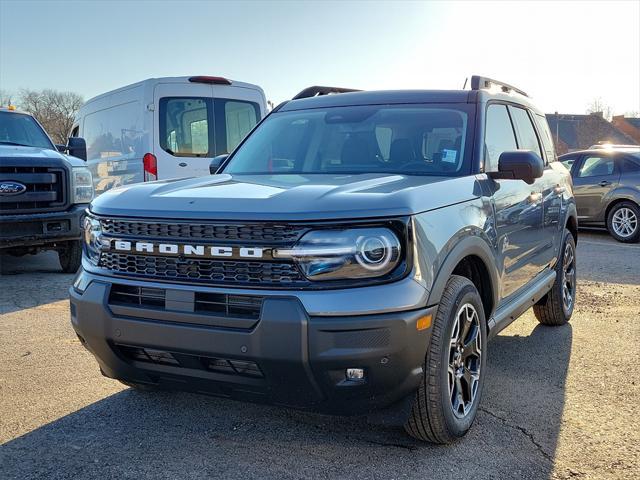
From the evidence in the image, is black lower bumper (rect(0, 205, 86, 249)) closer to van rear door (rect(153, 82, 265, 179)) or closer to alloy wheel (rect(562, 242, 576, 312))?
van rear door (rect(153, 82, 265, 179))

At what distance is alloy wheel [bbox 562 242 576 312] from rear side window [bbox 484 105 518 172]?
145 cm

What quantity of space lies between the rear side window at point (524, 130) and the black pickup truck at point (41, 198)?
502cm

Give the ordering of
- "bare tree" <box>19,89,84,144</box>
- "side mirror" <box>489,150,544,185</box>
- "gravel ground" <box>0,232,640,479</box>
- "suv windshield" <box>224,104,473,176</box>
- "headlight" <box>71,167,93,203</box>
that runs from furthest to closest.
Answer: "bare tree" <box>19,89,84,144</box> < "headlight" <box>71,167,93,203</box> < "suv windshield" <box>224,104,473,176</box> < "side mirror" <box>489,150,544,185</box> < "gravel ground" <box>0,232,640,479</box>

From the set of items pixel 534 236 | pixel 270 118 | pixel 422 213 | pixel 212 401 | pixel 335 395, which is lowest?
pixel 212 401

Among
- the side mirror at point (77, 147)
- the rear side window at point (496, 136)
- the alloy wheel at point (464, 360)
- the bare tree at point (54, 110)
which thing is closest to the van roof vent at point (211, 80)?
the side mirror at point (77, 147)

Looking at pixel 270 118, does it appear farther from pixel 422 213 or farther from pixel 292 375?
pixel 292 375

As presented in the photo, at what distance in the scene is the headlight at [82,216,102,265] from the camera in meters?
3.18

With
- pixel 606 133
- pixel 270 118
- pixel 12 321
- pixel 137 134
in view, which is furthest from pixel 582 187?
pixel 606 133

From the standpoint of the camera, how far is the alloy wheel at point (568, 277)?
5508 millimetres

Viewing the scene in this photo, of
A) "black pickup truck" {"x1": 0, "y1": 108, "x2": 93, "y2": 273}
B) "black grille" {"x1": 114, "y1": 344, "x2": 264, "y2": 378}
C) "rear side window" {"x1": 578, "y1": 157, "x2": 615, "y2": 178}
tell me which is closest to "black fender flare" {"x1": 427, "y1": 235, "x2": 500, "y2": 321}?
"black grille" {"x1": 114, "y1": 344, "x2": 264, "y2": 378}

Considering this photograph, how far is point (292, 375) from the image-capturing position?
8.68 feet

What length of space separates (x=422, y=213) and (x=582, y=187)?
33.1 feet

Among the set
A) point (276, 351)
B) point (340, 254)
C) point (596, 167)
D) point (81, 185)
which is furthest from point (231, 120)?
point (276, 351)

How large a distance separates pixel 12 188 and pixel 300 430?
519 centimetres
